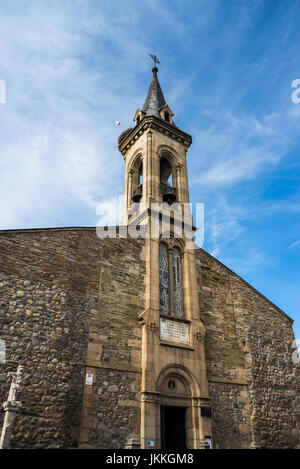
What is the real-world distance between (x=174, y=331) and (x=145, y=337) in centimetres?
130

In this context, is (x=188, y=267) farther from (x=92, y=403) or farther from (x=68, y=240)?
(x=92, y=403)

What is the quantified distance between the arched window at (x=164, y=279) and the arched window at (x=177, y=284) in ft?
1.16

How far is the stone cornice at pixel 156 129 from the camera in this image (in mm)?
15858

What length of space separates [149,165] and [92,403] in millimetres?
9390

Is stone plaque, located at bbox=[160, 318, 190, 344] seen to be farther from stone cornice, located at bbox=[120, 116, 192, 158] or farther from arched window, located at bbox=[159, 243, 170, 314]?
stone cornice, located at bbox=[120, 116, 192, 158]

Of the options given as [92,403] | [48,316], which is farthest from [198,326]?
[48,316]

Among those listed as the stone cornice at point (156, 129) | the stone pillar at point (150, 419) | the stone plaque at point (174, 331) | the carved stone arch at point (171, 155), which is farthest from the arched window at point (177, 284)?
the stone cornice at point (156, 129)

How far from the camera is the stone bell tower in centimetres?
1074

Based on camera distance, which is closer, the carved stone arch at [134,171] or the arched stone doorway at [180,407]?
the arched stone doorway at [180,407]

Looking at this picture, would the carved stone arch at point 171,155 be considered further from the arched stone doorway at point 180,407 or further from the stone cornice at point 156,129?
the arched stone doorway at point 180,407

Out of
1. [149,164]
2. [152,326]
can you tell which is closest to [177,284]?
[152,326]

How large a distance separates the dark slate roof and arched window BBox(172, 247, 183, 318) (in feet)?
23.9

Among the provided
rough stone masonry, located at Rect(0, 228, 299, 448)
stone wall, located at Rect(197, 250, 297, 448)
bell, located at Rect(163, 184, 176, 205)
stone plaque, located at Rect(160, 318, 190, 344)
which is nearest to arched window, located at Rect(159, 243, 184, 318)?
stone plaque, located at Rect(160, 318, 190, 344)

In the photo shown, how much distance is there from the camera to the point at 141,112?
57.1ft
